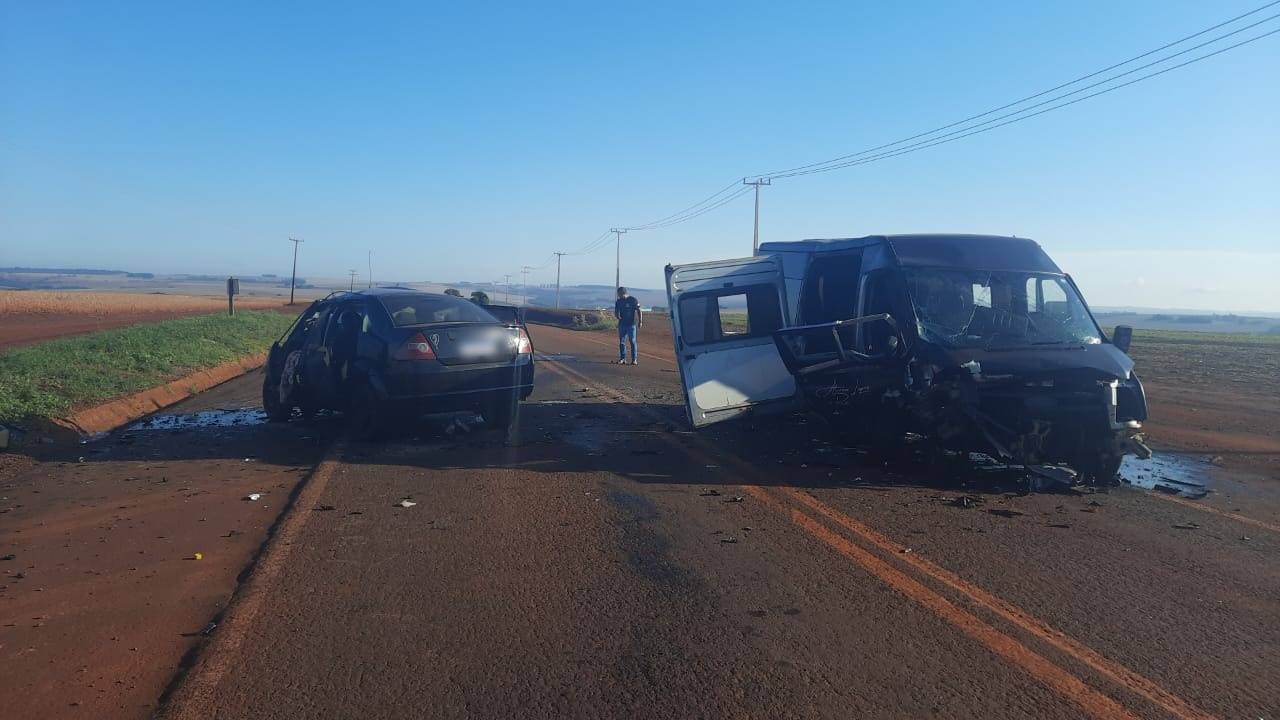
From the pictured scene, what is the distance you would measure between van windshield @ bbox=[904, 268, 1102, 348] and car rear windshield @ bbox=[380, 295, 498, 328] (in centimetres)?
469

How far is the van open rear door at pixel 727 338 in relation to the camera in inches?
393

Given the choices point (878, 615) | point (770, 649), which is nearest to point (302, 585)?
point (770, 649)

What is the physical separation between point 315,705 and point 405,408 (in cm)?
590

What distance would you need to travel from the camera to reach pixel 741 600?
4.98 m

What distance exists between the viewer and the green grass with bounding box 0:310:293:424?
10.9m

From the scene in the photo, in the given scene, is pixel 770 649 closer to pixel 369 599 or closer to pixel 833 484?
pixel 369 599

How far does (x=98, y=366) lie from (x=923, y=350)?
12.5 meters

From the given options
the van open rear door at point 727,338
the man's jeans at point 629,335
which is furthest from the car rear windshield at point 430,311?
the man's jeans at point 629,335

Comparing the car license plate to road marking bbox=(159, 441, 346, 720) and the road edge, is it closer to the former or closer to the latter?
road marking bbox=(159, 441, 346, 720)

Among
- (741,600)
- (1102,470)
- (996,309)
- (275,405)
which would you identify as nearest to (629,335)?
(275,405)

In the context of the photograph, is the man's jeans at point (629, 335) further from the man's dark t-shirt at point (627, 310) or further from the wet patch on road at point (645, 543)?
the wet patch on road at point (645, 543)

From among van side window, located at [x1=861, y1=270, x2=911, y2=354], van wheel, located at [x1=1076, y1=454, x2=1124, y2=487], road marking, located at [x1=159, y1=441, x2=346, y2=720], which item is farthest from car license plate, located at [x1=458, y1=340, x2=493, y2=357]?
van wheel, located at [x1=1076, y1=454, x2=1124, y2=487]

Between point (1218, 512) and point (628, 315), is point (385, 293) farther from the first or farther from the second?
point (628, 315)

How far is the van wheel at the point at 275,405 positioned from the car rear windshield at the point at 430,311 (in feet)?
7.39
